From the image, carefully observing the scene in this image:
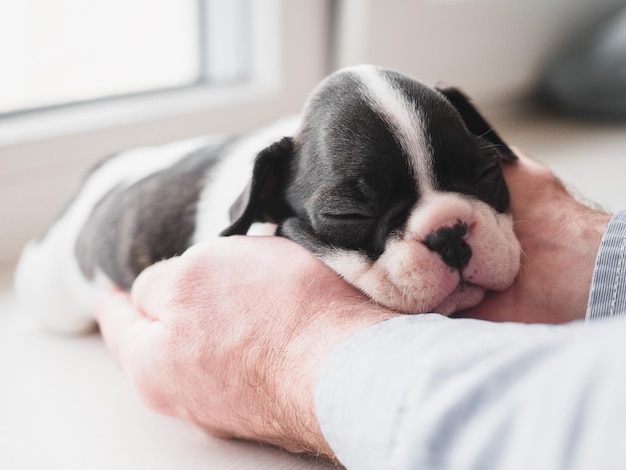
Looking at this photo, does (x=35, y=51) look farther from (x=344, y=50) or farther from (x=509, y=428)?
(x=509, y=428)

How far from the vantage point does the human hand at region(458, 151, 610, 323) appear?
110 centimetres

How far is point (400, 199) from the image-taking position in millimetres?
1028

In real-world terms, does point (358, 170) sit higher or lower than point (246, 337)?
higher

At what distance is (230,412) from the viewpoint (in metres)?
0.96

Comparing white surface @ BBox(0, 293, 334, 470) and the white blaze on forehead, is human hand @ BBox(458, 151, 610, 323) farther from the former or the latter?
white surface @ BBox(0, 293, 334, 470)

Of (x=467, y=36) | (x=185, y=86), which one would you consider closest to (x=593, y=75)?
(x=467, y=36)

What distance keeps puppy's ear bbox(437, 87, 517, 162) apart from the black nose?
26 centimetres

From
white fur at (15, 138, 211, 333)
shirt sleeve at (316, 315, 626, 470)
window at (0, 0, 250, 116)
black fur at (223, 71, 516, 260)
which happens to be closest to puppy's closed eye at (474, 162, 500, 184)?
black fur at (223, 71, 516, 260)

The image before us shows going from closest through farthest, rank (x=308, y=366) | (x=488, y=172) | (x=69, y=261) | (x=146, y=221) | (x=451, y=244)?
1. (x=308, y=366)
2. (x=451, y=244)
3. (x=488, y=172)
4. (x=146, y=221)
5. (x=69, y=261)

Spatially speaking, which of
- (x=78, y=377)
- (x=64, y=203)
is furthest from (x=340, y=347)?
(x=64, y=203)

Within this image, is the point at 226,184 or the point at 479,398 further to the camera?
the point at 226,184

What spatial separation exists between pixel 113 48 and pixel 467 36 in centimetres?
106

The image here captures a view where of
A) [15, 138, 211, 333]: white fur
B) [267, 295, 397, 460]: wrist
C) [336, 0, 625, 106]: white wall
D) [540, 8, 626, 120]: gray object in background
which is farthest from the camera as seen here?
[540, 8, 626, 120]: gray object in background

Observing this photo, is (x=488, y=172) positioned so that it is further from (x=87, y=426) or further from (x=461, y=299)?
(x=87, y=426)
